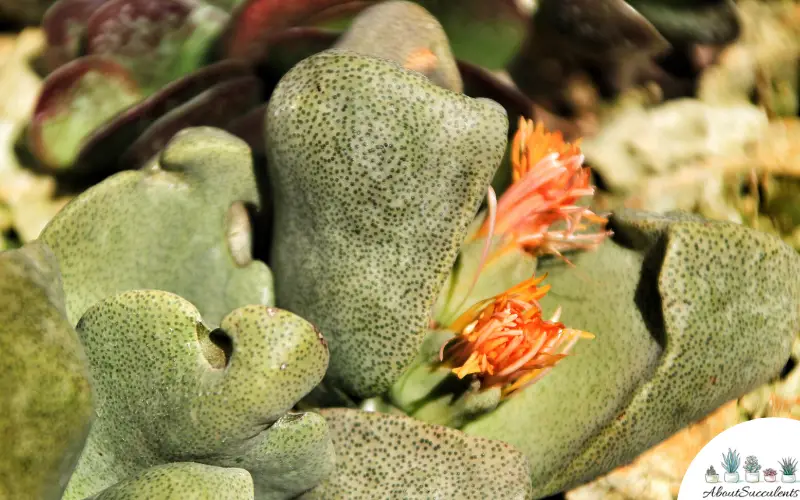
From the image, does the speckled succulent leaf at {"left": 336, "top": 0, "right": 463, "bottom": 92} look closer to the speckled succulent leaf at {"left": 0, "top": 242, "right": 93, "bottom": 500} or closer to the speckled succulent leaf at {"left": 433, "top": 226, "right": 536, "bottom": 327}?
the speckled succulent leaf at {"left": 433, "top": 226, "right": 536, "bottom": 327}

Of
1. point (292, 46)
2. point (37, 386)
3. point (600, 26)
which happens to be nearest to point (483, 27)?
point (600, 26)

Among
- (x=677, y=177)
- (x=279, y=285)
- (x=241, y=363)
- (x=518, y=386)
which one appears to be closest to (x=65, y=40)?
(x=279, y=285)

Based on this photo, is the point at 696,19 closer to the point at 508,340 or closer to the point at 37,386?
the point at 508,340

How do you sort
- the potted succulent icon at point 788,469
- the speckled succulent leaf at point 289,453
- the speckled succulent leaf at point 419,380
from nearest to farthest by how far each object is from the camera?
1. the speckled succulent leaf at point 289,453
2. the speckled succulent leaf at point 419,380
3. the potted succulent icon at point 788,469

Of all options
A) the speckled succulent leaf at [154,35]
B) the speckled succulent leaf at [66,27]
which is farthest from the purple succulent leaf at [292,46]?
the speckled succulent leaf at [66,27]

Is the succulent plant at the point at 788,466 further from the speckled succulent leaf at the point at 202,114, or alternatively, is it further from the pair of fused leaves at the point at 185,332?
the speckled succulent leaf at the point at 202,114

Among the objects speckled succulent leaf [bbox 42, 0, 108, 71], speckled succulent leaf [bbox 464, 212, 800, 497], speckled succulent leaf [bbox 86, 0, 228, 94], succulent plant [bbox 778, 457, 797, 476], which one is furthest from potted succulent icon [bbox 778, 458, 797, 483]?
speckled succulent leaf [bbox 42, 0, 108, 71]
